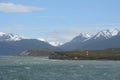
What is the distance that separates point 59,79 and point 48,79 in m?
2.21

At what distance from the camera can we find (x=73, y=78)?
8281 cm

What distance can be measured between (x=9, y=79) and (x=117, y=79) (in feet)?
66.4

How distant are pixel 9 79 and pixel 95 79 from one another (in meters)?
16.1

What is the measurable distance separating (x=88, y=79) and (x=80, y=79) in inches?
59.8

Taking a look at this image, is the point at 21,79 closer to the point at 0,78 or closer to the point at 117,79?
the point at 0,78

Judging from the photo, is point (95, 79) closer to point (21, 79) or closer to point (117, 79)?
point (117, 79)

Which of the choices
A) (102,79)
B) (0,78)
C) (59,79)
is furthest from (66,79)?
(0,78)

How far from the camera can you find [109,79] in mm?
81062

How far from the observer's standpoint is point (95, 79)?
80.9 m

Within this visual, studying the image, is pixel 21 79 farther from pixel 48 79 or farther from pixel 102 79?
pixel 102 79

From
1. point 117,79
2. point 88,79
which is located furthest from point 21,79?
point 117,79

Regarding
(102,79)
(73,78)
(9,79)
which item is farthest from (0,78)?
(102,79)

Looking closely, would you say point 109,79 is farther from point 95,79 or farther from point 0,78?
point 0,78

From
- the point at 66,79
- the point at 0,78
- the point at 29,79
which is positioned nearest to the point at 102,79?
the point at 66,79
